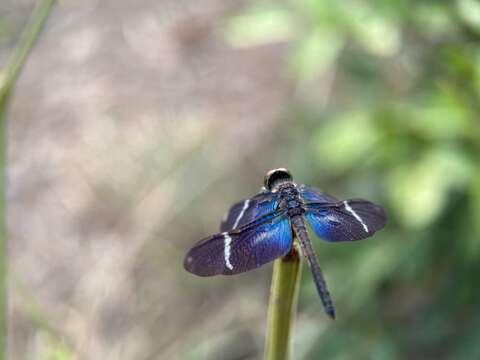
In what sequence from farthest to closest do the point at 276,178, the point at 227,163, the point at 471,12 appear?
the point at 227,163 < the point at 471,12 < the point at 276,178

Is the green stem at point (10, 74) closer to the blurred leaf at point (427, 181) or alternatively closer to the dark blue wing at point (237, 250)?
the dark blue wing at point (237, 250)

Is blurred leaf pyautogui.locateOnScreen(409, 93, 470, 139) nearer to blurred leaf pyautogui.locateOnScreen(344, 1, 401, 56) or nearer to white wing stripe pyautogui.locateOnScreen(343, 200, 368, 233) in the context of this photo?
blurred leaf pyautogui.locateOnScreen(344, 1, 401, 56)

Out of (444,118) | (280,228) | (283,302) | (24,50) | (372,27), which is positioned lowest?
(283,302)

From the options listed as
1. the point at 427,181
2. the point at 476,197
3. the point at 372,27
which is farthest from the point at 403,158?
the point at 372,27

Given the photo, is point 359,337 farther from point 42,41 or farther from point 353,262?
point 42,41

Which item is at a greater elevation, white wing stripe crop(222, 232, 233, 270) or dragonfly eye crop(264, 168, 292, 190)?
dragonfly eye crop(264, 168, 292, 190)

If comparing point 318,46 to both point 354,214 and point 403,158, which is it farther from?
point 354,214

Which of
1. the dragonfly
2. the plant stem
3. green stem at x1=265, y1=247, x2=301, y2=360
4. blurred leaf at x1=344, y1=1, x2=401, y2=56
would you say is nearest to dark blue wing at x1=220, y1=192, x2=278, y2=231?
the dragonfly

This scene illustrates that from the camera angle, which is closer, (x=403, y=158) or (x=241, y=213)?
(x=241, y=213)
